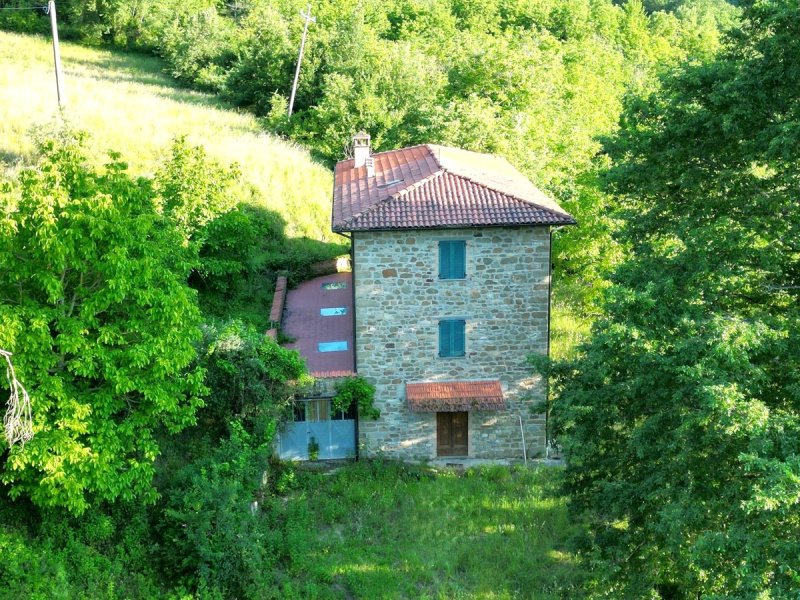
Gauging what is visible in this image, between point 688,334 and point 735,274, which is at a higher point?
point 735,274

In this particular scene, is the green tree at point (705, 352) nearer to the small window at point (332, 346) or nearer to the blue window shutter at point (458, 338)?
the blue window shutter at point (458, 338)

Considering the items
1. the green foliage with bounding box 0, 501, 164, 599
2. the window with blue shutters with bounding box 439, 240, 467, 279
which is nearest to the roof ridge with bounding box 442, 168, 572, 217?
the window with blue shutters with bounding box 439, 240, 467, 279

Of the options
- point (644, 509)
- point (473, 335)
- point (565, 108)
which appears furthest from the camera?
point (565, 108)

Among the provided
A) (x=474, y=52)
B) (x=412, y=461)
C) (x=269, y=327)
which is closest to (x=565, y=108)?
(x=474, y=52)

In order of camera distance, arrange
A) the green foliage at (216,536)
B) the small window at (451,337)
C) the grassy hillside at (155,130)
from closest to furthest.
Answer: the green foliage at (216,536) → the small window at (451,337) → the grassy hillside at (155,130)

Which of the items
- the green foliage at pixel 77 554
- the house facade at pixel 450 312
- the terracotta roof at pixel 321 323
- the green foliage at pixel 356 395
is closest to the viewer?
the green foliage at pixel 77 554

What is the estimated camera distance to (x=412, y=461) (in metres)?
19.2

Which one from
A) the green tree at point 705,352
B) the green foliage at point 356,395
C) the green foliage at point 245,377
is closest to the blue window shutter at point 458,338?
the green foliage at point 356,395

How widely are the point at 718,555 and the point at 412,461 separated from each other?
9.72 m

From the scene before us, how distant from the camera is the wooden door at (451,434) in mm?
19094

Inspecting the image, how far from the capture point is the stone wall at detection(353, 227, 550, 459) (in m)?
18.1

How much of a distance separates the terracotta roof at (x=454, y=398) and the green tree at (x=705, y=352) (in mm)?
3762

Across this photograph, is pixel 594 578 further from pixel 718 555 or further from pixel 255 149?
pixel 255 149

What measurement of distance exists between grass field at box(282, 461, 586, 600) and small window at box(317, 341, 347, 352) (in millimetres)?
3476
